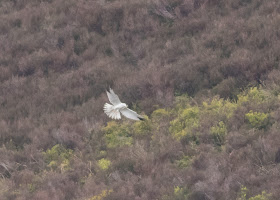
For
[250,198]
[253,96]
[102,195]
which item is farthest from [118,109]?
[250,198]

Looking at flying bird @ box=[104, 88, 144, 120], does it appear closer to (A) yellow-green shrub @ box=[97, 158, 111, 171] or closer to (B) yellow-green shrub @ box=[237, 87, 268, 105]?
(A) yellow-green shrub @ box=[97, 158, 111, 171]

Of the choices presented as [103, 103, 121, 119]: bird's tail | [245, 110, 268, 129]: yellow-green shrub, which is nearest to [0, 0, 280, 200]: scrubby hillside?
[245, 110, 268, 129]: yellow-green shrub

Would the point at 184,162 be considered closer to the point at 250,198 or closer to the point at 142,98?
the point at 250,198

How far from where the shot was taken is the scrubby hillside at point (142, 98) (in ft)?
25.0

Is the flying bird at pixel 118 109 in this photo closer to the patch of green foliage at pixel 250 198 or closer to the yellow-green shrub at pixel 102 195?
the yellow-green shrub at pixel 102 195

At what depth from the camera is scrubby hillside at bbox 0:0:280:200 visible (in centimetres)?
762

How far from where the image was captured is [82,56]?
13.8 metres

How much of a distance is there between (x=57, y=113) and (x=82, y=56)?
273cm

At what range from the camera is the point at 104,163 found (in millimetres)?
8922

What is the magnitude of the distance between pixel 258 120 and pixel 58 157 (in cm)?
377

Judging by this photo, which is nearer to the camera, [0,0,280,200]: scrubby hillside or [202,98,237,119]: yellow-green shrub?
[0,0,280,200]: scrubby hillside

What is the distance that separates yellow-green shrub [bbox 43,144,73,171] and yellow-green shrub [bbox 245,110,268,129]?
3286mm

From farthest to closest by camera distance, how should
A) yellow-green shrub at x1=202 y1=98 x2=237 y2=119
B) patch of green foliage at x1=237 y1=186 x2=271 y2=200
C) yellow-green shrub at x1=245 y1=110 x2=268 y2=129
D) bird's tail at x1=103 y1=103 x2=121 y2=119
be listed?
bird's tail at x1=103 y1=103 x2=121 y2=119 < yellow-green shrub at x1=202 y1=98 x2=237 y2=119 < yellow-green shrub at x1=245 y1=110 x2=268 y2=129 < patch of green foliage at x1=237 y1=186 x2=271 y2=200

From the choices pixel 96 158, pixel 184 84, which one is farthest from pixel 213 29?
pixel 96 158
